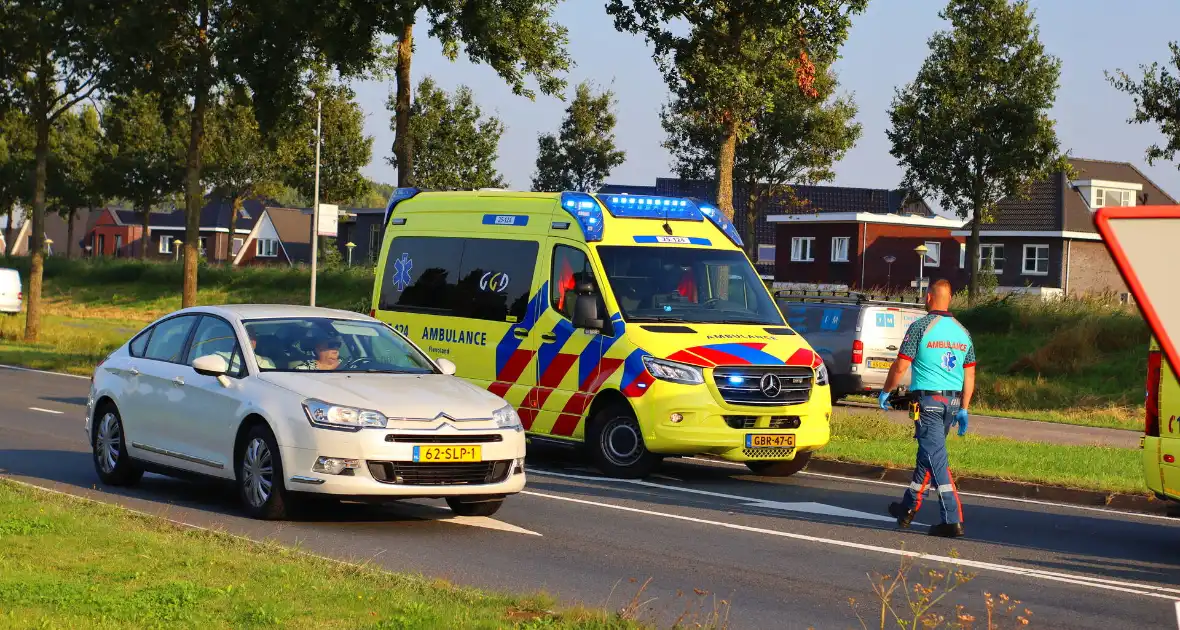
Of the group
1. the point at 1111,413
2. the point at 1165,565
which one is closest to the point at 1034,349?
the point at 1111,413

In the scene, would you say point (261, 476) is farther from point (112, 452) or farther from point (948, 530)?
point (948, 530)

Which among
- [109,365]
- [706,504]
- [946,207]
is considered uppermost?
[946,207]

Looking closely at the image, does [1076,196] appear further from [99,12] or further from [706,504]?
[706,504]

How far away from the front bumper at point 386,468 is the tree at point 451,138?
1587 inches

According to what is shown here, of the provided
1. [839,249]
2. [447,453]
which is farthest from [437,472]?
[839,249]

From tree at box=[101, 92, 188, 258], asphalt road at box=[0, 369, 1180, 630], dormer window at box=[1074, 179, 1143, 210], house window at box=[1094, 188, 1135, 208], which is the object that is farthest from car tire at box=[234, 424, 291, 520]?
house window at box=[1094, 188, 1135, 208]

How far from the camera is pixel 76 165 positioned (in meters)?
69.3

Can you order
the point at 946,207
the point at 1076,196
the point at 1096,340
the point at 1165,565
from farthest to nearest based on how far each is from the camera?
the point at 1076,196
the point at 946,207
the point at 1096,340
the point at 1165,565

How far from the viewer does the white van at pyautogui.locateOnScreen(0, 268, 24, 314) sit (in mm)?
45750

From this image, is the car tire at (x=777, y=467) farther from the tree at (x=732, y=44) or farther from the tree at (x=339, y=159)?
the tree at (x=339, y=159)

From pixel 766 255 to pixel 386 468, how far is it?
69.0 metres

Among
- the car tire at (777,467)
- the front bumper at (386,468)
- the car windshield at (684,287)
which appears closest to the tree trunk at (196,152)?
the car windshield at (684,287)

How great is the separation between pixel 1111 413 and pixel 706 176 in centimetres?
2824

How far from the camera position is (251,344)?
36.5 feet
